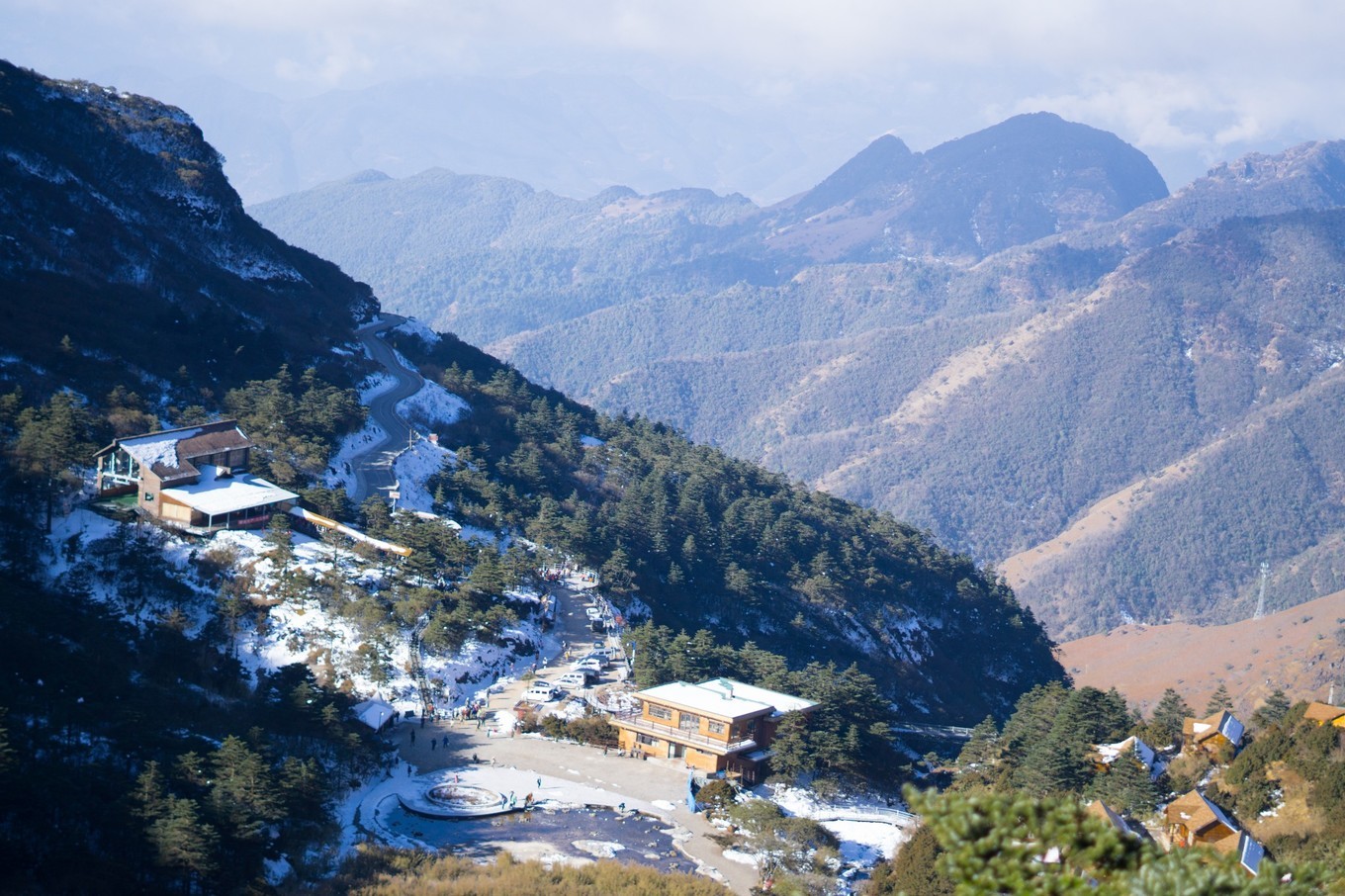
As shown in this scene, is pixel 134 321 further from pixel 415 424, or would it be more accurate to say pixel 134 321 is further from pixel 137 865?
Answer: pixel 137 865

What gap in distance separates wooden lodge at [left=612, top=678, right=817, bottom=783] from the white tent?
8175 millimetres

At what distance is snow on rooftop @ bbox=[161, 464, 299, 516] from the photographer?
177 ft

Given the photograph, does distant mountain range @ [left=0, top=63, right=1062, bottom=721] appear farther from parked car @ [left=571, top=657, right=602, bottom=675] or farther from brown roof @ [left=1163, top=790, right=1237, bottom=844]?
brown roof @ [left=1163, top=790, right=1237, bottom=844]

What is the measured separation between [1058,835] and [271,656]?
3875cm

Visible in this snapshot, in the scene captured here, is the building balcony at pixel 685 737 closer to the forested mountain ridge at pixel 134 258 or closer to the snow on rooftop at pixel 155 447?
the snow on rooftop at pixel 155 447

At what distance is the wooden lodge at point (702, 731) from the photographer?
47.8 metres

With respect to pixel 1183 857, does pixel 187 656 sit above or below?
below

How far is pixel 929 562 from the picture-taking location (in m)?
99.0

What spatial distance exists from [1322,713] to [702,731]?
22.5m

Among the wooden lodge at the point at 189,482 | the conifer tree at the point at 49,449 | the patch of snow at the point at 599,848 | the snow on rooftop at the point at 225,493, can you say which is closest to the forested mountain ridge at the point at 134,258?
the conifer tree at the point at 49,449

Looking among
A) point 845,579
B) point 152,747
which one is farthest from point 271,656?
point 845,579

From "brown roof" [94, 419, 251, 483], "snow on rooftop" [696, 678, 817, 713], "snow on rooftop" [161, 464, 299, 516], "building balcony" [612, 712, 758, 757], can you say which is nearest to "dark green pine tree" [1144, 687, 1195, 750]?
"snow on rooftop" [696, 678, 817, 713]

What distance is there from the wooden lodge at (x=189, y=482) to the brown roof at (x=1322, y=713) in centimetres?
4100

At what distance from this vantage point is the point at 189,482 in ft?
182
